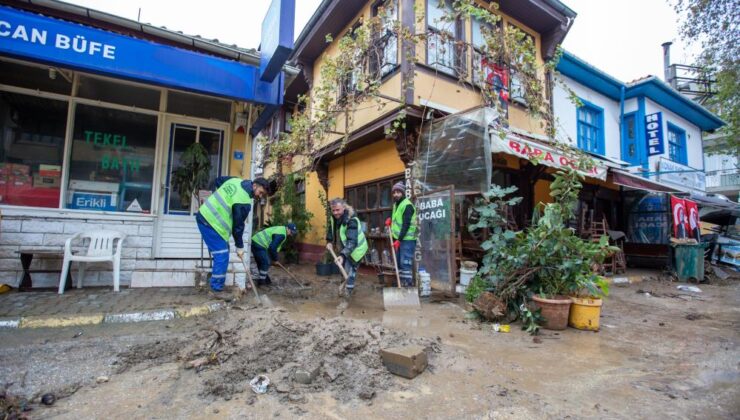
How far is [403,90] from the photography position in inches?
268

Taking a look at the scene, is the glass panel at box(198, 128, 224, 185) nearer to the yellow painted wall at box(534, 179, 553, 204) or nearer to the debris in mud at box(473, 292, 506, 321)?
the debris in mud at box(473, 292, 506, 321)

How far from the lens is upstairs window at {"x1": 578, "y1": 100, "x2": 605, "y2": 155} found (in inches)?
428

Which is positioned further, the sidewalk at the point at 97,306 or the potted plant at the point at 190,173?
the potted plant at the point at 190,173

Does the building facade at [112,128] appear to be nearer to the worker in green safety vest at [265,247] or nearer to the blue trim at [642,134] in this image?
the worker in green safety vest at [265,247]

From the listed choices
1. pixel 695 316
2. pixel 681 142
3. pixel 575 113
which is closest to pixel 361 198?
pixel 695 316

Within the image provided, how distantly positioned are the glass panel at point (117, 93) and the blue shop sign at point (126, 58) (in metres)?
1.46

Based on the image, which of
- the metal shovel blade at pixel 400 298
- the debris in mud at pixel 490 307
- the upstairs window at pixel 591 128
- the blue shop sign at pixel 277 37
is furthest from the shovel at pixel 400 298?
the upstairs window at pixel 591 128

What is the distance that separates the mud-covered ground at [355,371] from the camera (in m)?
2.19

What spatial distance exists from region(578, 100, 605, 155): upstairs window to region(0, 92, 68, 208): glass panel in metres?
12.3

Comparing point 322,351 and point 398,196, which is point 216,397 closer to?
point 322,351

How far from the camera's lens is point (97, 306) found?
3990 mm

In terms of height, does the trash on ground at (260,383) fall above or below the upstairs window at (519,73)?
below

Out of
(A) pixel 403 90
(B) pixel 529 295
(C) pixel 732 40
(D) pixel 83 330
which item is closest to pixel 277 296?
(D) pixel 83 330

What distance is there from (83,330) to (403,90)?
5.94 m
